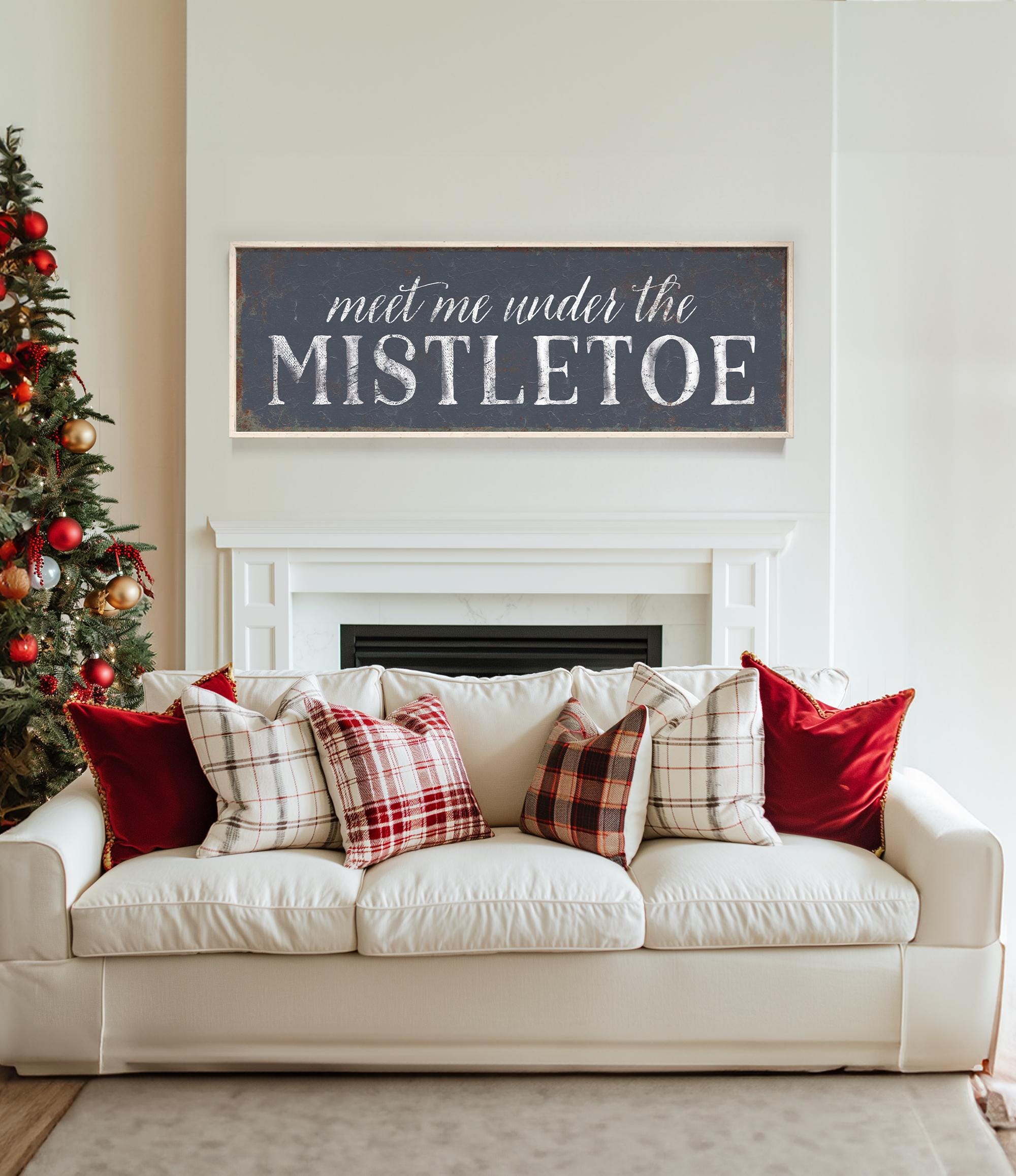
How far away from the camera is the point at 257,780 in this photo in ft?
7.59

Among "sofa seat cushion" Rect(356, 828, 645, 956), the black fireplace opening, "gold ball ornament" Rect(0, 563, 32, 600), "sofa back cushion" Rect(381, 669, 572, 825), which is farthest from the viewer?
the black fireplace opening

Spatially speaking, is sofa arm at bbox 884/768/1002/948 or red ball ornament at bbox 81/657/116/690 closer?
sofa arm at bbox 884/768/1002/948

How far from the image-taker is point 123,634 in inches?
131

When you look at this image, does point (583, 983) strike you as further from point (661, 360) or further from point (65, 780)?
point (661, 360)

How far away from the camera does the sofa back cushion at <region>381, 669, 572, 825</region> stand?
2.60 metres

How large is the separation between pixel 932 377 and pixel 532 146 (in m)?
1.69

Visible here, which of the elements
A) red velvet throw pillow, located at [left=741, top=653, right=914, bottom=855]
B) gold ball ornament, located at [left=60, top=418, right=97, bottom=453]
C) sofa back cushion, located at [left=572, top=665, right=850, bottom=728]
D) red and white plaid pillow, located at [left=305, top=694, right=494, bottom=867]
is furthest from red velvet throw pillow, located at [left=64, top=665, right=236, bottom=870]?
red velvet throw pillow, located at [left=741, top=653, right=914, bottom=855]

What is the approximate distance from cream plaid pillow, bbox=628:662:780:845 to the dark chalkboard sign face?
154 centimetres

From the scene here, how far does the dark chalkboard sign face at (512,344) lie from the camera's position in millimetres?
3703

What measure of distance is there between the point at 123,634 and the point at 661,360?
2085 millimetres

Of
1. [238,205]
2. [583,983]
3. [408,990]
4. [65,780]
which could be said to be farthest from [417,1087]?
[238,205]

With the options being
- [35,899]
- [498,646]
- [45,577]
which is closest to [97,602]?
[45,577]

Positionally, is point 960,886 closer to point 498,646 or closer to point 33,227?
point 498,646

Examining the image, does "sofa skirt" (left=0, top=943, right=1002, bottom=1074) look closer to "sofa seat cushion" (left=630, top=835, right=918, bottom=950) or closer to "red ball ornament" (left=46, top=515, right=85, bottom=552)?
"sofa seat cushion" (left=630, top=835, right=918, bottom=950)
